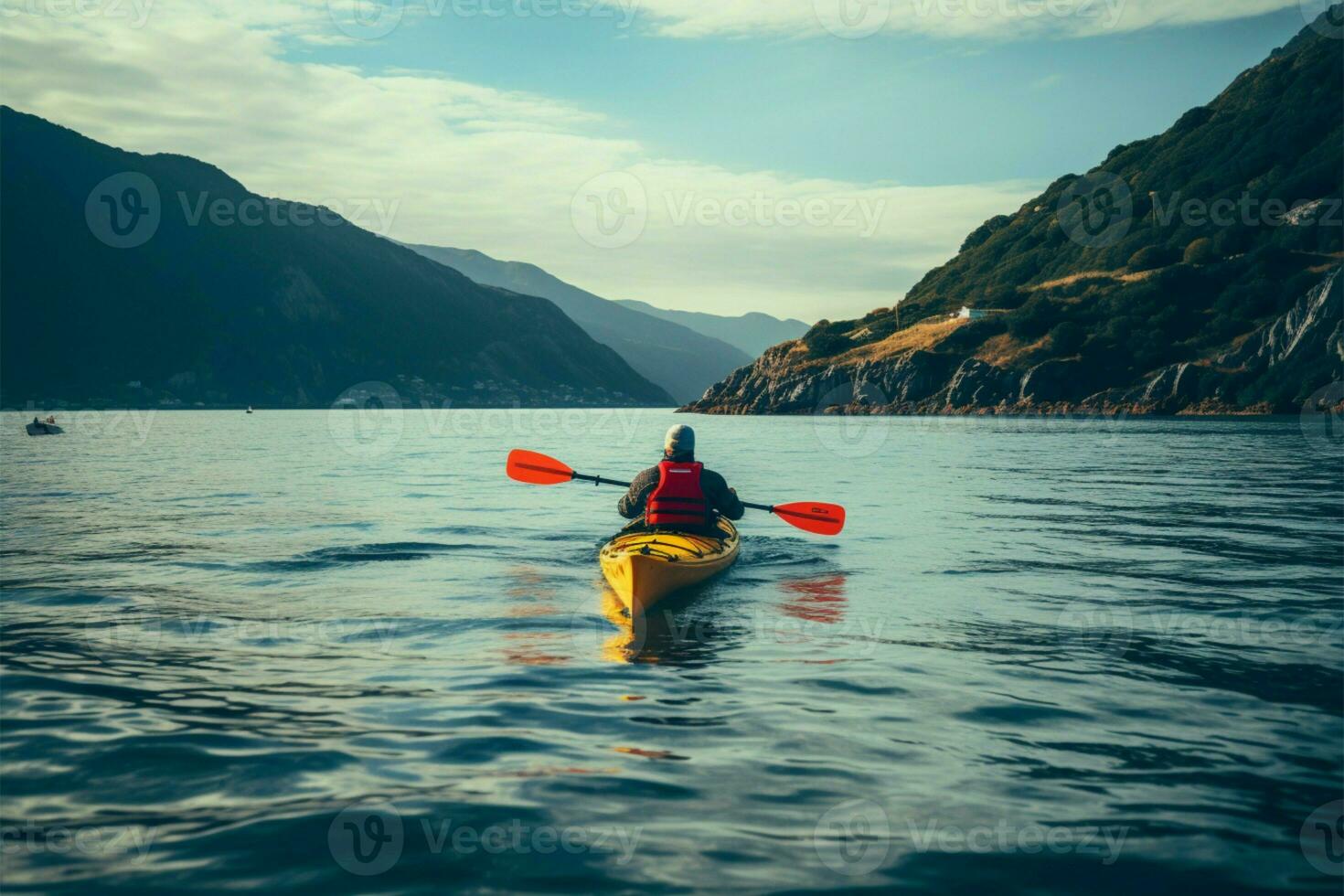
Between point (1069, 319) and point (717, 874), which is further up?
point (1069, 319)

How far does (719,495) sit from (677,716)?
6819 mm

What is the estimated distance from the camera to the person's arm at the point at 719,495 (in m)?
14.1

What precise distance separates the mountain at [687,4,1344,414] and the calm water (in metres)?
82.7

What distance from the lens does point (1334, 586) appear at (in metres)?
12.6

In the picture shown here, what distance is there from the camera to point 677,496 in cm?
1377

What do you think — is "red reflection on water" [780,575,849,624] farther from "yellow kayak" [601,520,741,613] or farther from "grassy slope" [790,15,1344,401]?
"grassy slope" [790,15,1344,401]

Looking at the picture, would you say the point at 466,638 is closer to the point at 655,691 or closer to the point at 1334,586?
the point at 655,691

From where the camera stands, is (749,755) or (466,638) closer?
(749,755)

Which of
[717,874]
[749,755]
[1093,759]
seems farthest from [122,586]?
[1093,759]

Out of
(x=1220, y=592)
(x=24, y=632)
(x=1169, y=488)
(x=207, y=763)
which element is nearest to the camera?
(x=207, y=763)

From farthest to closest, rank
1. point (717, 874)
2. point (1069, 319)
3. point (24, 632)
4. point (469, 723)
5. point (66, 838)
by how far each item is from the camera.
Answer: point (1069, 319), point (24, 632), point (469, 723), point (66, 838), point (717, 874)

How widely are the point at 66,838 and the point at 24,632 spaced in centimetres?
629

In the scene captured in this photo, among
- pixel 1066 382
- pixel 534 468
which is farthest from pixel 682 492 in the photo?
pixel 1066 382

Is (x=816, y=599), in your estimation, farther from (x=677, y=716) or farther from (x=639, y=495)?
(x=677, y=716)
